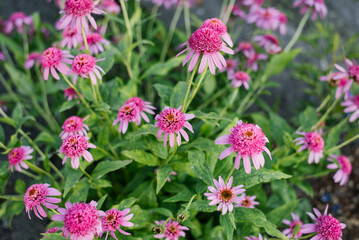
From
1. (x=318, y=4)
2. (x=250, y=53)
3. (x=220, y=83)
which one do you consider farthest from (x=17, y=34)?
(x=318, y=4)

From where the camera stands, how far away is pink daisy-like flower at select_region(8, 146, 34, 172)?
1.46m

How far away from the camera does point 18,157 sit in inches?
58.4

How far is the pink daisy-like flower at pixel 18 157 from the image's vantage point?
146 centimetres

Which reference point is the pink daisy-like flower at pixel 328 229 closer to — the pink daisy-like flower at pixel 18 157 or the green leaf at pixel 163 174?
the green leaf at pixel 163 174

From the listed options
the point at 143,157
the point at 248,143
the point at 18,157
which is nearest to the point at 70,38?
the point at 18,157

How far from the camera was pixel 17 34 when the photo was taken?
2732 millimetres

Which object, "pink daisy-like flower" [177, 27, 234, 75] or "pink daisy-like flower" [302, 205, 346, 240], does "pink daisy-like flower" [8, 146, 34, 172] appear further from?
"pink daisy-like flower" [302, 205, 346, 240]

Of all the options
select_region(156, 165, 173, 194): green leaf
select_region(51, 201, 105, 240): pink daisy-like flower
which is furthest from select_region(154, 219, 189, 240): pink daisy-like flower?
select_region(51, 201, 105, 240): pink daisy-like flower

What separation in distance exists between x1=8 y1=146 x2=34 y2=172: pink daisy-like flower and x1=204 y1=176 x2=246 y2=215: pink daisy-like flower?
34.9 inches

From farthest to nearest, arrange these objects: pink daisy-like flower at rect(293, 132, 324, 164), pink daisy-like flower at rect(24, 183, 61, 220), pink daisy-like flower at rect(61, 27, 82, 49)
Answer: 1. pink daisy-like flower at rect(61, 27, 82, 49)
2. pink daisy-like flower at rect(293, 132, 324, 164)
3. pink daisy-like flower at rect(24, 183, 61, 220)

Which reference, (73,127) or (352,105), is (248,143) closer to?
(73,127)

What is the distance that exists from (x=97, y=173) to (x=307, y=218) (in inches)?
47.4

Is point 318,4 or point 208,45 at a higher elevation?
point 318,4

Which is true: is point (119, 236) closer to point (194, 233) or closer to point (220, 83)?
point (194, 233)
